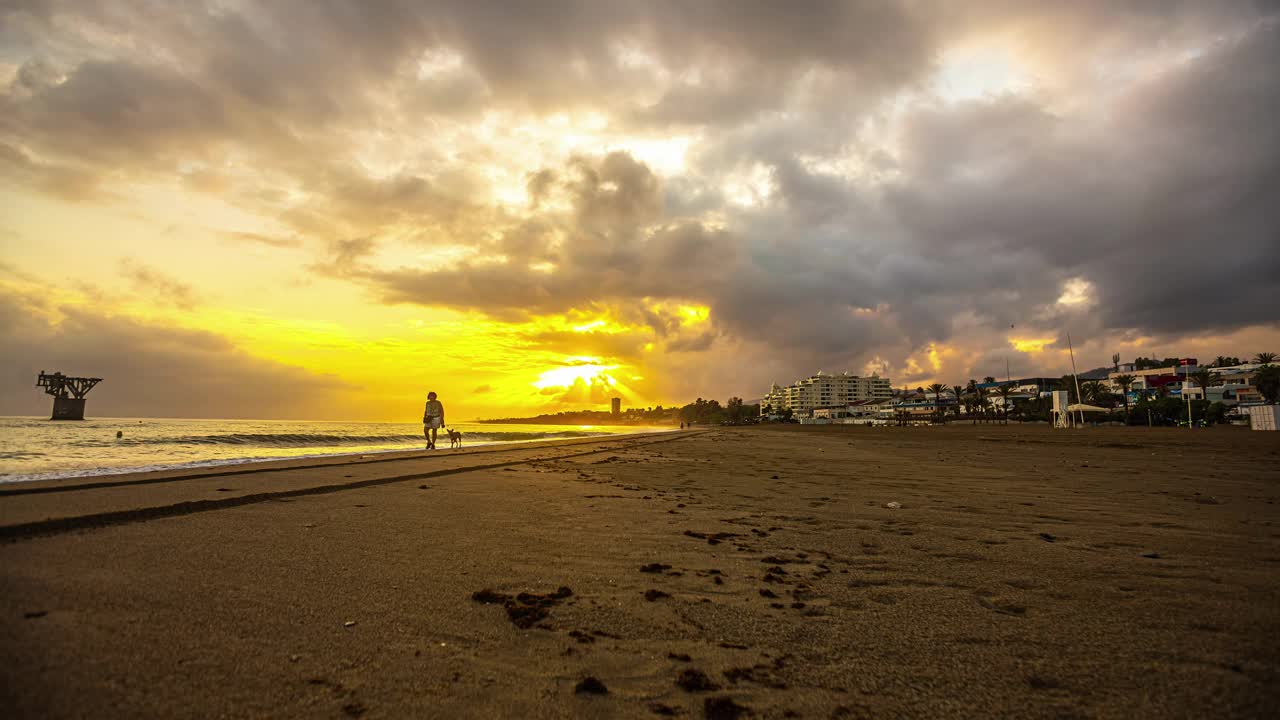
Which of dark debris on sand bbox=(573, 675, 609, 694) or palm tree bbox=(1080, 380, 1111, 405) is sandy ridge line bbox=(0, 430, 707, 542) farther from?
palm tree bbox=(1080, 380, 1111, 405)

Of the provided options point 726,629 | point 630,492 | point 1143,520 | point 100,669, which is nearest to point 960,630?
point 726,629

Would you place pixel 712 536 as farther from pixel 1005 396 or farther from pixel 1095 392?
pixel 1095 392

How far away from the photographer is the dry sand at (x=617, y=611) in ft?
7.54

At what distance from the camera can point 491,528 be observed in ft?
19.2

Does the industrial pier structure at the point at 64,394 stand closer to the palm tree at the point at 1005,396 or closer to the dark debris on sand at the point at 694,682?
the dark debris on sand at the point at 694,682

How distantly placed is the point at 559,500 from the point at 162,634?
5.65m

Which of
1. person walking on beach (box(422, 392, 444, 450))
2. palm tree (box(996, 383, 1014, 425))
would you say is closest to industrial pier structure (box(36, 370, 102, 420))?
person walking on beach (box(422, 392, 444, 450))

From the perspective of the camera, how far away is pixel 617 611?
3465 millimetres

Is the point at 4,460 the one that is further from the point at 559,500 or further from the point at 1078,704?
the point at 1078,704

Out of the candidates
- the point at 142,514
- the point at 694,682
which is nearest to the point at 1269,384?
the point at 694,682

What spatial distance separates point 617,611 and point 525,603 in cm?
61

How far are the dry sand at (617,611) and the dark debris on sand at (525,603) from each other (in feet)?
0.07

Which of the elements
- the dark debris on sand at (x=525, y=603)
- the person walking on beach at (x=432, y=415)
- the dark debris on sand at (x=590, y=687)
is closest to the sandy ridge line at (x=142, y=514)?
the dark debris on sand at (x=525, y=603)

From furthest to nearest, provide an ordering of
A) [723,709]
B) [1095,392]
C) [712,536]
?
[1095,392]
[712,536]
[723,709]
